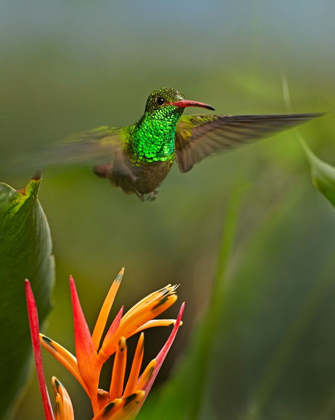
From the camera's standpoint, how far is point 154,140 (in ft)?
1.28

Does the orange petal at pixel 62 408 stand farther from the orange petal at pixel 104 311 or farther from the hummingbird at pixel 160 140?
the hummingbird at pixel 160 140

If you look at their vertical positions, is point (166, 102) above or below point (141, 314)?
above

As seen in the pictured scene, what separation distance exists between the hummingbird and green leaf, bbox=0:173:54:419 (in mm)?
58

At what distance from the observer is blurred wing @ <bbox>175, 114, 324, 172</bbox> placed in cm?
36

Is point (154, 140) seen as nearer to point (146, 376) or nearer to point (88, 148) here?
point (88, 148)

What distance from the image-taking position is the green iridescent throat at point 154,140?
38 centimetres

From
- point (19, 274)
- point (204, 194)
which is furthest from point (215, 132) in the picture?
point (204, 194)

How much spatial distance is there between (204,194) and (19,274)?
546 millimetres

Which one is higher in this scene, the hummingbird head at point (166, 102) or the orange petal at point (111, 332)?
the hummingbird head at point (166, 102)

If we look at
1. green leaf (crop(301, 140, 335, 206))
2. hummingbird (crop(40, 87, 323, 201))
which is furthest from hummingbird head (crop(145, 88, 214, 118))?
green leaf (crop(301, 140, 335, 206))

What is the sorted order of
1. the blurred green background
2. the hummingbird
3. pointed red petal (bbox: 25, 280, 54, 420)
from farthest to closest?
1. the blurred green background
2. the hummingbird
3. pointed red petal (bbox: 25, 280, 54, 420)

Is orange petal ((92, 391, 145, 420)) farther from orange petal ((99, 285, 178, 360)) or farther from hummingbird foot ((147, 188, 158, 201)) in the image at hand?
hummingbird foot ((147, 188, 158, 201))

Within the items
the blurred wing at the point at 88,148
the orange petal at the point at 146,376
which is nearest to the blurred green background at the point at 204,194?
the blurred wing at the point at 88,148

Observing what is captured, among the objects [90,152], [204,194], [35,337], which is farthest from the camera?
[204,194]
